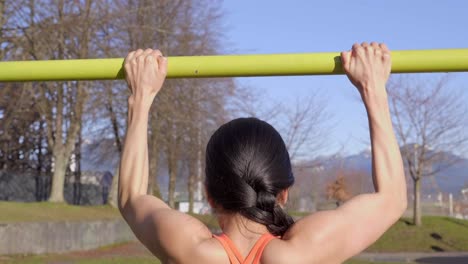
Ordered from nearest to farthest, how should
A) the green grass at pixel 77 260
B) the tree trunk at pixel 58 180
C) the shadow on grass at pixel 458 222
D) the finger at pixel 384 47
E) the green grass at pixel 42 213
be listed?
the finger at pixel 384 47
the green grass at pixel 77 260
the green grass at pixel 42 213
the tree trunk at pixel 58 180
the shadow on grass at pixel 458 222

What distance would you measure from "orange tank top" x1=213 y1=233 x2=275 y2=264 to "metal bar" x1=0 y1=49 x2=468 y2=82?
729mm

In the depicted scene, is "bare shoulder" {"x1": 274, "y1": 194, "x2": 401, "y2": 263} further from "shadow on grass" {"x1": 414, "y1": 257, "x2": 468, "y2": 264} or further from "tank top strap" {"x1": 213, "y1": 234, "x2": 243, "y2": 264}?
"shadow on grass" {"x1": 414, "y1": 257, "x2": 468, "y2": 264}

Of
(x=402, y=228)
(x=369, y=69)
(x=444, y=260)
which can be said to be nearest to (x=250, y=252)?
(x=369, y=69)

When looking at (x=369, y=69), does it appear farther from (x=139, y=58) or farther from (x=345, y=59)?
(x=139, y=58)

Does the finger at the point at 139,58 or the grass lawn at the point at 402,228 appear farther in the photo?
the grass lawn at the point at 402,228

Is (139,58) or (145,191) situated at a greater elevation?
(139,58)

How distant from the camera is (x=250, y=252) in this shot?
176 centimetres

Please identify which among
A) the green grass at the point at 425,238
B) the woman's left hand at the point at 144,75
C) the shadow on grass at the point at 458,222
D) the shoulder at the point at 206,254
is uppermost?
the woman's left hand at the point at 144,75

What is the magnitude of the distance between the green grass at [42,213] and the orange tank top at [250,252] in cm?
1607

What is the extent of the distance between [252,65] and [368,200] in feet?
2.35

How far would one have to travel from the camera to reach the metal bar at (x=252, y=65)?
90.1 inches

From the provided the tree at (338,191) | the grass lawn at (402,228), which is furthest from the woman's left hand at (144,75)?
the tree at (338,191)

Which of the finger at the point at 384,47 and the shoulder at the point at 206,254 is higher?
the finger at the point at 384,47

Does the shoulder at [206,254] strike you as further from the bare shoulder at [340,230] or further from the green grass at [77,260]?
the green grass at [77,260]
